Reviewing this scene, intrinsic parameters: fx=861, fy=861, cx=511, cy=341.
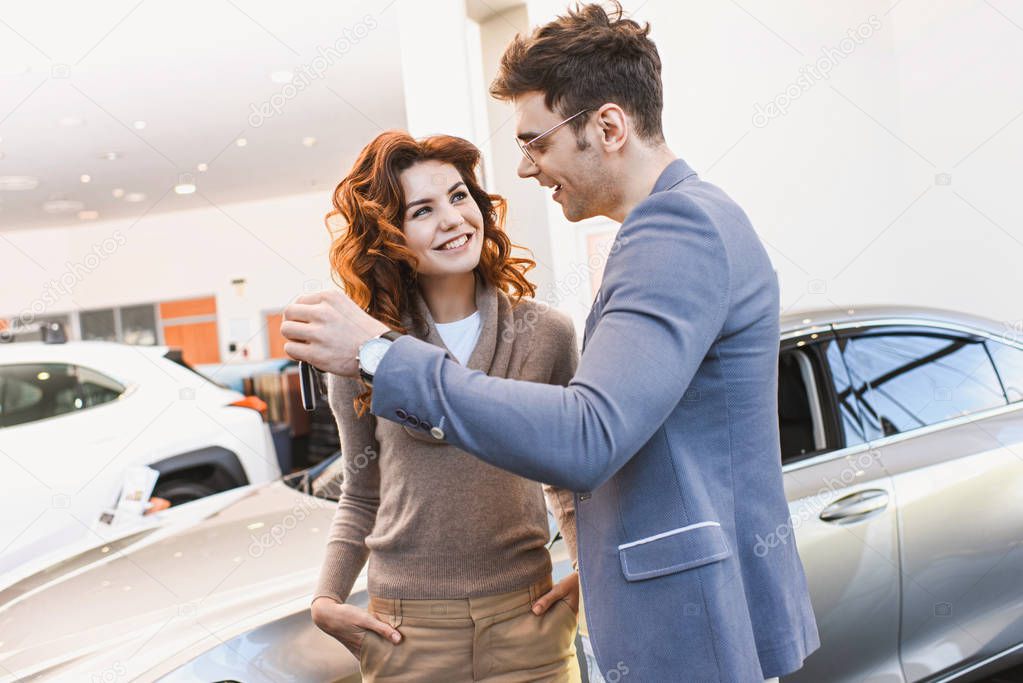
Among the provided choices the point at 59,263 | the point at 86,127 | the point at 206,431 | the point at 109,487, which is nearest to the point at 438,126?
the point at 206,431

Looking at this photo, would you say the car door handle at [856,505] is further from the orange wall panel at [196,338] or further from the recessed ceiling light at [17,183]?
the orange wall panel at [196,338]

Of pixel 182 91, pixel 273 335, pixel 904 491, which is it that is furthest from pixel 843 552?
pixel 273 335

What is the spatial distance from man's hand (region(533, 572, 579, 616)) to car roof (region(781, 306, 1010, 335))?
3.37 ft

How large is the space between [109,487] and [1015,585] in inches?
140

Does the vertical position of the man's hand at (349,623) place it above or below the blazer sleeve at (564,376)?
below

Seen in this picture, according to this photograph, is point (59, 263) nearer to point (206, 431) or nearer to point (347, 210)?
point (206, 431)

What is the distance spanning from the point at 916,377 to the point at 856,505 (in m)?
0.46

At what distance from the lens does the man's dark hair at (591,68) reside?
1067 millimetres

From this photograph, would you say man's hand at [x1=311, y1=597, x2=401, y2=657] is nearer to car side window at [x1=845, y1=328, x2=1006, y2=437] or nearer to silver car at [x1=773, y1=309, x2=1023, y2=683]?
silver car at [x1=773, y1=309, x2=1023, y2=683]

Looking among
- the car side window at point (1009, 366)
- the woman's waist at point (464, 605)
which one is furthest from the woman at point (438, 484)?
the car side window at point (1009, 366)

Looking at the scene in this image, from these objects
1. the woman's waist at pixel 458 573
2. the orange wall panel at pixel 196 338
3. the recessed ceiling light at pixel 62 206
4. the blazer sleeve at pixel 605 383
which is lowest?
the woman's waist at pixel 458 573

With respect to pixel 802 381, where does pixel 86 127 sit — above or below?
above

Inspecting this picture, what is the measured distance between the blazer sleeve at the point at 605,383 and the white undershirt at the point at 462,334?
0.56 metres

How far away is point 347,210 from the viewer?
4.82ft
